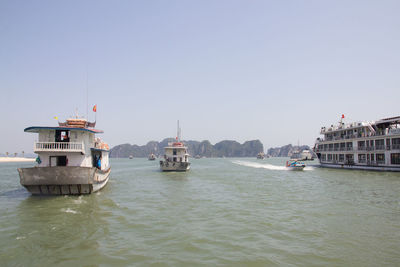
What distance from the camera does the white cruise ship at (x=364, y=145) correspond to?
41.9 m

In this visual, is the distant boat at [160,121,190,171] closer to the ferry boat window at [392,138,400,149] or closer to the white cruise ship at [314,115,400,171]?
the white cruise ship at [314,115,400,171]

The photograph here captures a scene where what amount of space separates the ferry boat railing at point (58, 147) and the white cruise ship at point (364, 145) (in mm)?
48738

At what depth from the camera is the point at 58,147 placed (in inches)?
742

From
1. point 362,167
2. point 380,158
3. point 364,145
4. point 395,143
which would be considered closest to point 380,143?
point 380,158

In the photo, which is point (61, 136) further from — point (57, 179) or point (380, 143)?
point (380, 143)

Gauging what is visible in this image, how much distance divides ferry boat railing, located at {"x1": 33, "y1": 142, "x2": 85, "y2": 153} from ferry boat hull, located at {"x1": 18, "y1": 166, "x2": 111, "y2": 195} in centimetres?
159

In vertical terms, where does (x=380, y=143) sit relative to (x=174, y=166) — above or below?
above

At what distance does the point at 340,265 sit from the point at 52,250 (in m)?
10.2

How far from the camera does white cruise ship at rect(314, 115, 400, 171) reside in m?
41.9

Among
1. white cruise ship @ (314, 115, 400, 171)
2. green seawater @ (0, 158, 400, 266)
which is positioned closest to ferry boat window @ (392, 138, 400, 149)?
white cruise ship @ (314, 115, 400, 171)

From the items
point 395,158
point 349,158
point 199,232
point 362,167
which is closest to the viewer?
point 199,232

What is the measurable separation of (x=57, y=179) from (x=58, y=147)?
2595mm

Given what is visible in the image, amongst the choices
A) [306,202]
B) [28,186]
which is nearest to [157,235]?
[306,202]

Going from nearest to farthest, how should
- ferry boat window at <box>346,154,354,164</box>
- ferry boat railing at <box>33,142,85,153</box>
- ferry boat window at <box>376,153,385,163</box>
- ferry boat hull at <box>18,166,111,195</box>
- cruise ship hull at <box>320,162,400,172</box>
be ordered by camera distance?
ferry boat hull at <box>18,166,111,195</box>
ferry boat railing at <box>33,142,85,153</box>
cruise ship hull at <box>320,162,400,172</box>
ferry boat window at <box>376,153,385,163</box>
ferry boat window at <box>346,154,354,164</box>
